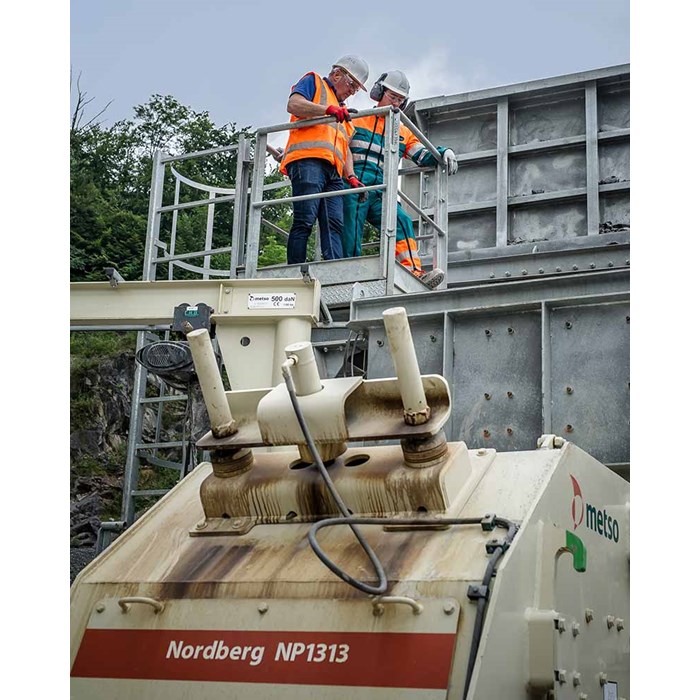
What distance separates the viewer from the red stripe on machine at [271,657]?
2.90 metres

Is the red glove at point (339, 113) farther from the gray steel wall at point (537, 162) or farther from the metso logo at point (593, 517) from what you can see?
the metso logo at point (593, 517)

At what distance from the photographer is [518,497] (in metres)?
3.43

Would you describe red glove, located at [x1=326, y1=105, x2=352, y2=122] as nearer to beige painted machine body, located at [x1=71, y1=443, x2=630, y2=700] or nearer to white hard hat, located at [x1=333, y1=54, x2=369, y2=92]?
white hard hat, located at [x1=333, y1=54, x2=369, y2=92]

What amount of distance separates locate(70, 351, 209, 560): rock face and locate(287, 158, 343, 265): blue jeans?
4.03 m

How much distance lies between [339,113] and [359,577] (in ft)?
14.2

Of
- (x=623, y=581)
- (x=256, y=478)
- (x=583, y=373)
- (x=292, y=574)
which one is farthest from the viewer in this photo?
(x=583, y=373)

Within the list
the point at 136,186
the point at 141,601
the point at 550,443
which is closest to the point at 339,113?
the point at 550,443

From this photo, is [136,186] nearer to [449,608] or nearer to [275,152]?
[275,152]

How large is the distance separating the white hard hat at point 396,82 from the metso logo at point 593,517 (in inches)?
190

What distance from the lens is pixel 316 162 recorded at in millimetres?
7141
